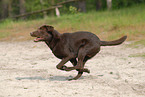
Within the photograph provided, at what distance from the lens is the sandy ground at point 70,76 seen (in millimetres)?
5340

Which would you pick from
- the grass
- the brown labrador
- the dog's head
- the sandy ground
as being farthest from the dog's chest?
the grass

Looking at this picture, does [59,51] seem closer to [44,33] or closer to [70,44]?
[70,44]

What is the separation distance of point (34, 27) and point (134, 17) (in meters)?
5.97

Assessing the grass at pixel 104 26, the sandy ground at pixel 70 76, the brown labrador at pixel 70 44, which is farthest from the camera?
the grass at pixel 104 26

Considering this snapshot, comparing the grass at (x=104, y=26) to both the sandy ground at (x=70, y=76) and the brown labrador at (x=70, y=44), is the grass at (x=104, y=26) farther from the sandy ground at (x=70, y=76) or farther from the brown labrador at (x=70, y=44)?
the brown labrador at (x=70, y=44)

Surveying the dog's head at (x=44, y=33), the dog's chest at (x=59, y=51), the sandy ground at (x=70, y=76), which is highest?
the dog's head at (x=44, y=33)

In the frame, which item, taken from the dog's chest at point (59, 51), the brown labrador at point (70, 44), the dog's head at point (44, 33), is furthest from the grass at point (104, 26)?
the dog's head at point (44, 33)

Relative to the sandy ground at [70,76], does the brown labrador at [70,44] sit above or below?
above

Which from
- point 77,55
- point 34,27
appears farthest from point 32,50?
point 77,55

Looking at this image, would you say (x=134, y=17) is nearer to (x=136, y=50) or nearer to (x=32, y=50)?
(x=136, y=50)

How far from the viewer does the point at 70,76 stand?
7.04 meters

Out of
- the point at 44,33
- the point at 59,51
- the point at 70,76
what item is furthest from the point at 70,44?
the point at 70,76

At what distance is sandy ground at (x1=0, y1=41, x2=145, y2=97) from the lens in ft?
17.5

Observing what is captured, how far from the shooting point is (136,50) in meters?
10.3
